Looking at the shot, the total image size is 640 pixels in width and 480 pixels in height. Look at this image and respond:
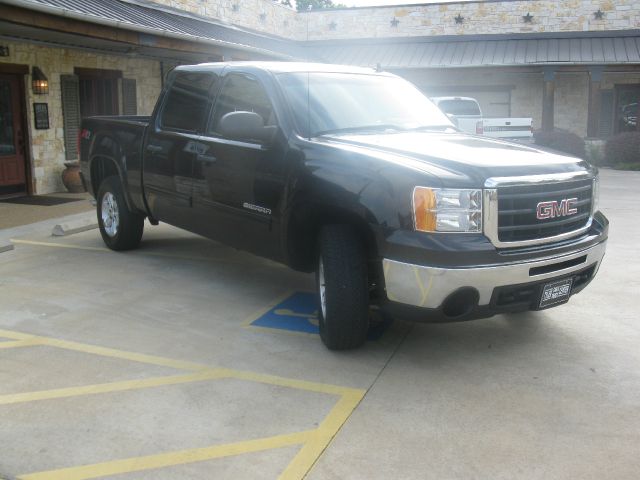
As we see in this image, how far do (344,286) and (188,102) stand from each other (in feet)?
9.65

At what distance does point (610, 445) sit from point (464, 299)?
3.69 ft

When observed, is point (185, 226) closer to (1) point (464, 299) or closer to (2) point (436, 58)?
(1) point (464, 299)

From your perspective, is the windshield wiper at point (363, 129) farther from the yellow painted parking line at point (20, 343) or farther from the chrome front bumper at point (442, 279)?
the yellow painted parking line at point (20, 343)

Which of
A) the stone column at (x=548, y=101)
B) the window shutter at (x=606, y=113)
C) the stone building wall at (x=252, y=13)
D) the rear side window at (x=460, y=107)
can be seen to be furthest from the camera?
the window shutter at (x=606, y=113)

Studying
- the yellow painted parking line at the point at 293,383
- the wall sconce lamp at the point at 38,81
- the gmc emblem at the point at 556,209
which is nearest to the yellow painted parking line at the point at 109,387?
the yellow painted parking line at the point at 293,383

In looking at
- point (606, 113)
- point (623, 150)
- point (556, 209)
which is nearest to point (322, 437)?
point (556, 209)

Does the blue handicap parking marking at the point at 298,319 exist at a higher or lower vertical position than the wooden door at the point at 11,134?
lower

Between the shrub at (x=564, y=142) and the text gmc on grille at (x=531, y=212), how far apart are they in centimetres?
1808

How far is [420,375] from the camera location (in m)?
4.43

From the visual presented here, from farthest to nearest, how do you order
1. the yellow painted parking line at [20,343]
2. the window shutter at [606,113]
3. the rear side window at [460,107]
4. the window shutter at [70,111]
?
the window shutter at [606,113], the rear side window at [460,107], the window shutter at [70,111], the yellow painted parking line at [20,343]

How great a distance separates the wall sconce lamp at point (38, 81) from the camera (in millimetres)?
12336

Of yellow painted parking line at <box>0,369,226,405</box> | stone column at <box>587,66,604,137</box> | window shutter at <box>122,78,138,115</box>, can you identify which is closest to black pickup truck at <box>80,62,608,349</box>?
yellow painted parking line at <box>0,369,226,405</box>

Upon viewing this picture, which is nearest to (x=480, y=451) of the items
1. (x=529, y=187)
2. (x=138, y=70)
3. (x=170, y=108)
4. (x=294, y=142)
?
(x=529, y=187)

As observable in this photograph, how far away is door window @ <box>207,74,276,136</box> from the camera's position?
550 cm
